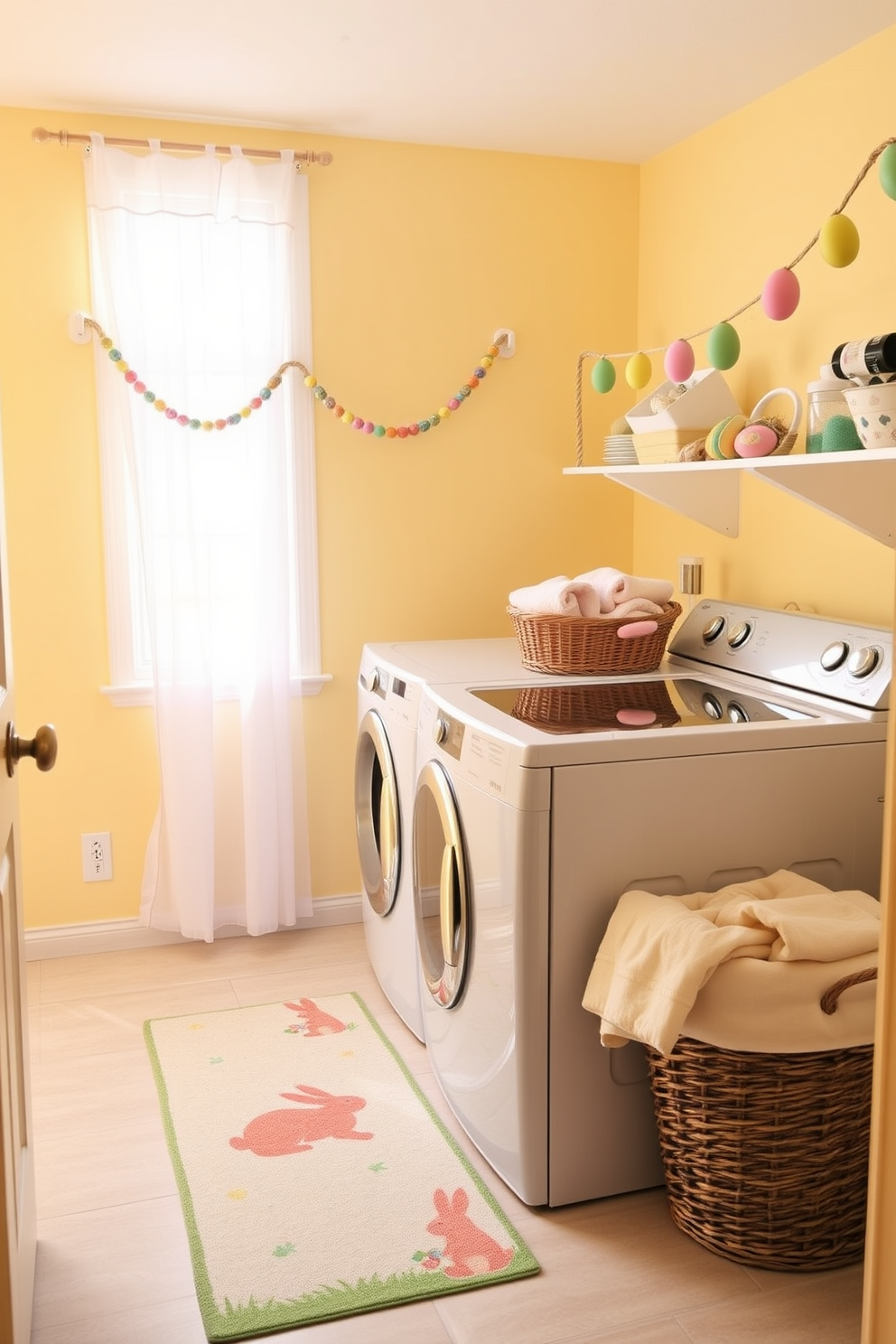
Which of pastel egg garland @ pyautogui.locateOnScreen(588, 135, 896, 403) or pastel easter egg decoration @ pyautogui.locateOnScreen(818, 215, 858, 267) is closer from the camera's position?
pastel egg garland @ pyautogui.locateOnScreen(588, 135, 896, 403)

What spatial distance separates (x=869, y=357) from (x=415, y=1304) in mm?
1634

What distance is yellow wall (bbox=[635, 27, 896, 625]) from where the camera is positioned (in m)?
2.45

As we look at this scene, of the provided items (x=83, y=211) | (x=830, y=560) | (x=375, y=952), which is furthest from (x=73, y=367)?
(x=830, y=560)

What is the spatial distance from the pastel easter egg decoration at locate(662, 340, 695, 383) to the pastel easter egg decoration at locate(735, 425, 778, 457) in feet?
1.10

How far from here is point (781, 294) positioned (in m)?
2.12

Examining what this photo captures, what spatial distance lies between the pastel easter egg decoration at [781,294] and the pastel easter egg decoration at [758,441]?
0.23 m

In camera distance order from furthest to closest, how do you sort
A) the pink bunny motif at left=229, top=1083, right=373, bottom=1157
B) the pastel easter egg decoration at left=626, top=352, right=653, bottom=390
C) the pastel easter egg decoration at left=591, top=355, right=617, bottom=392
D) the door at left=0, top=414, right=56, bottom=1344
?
the pastel easter egg decoration at left=591, top=355, right=617, bottom=392
the pastel easter egg decoration at left=626, top=352, right=653, bottom=390
the pink bunny motif at left=229, top=1083, right=373, bottom=1157
the door at left=0, top=414, right=56, bottom=1344

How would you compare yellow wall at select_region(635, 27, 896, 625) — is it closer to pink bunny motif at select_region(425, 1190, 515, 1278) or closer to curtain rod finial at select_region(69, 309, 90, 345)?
pink bunny motif at select_region(425, 1190, 515, 1278)

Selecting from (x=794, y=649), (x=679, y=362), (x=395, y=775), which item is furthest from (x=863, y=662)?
(x=395, y=775)

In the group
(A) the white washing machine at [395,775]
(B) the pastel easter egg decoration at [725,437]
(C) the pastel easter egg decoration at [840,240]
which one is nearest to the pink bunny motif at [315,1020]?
(A) the white washing machine at [395,775]

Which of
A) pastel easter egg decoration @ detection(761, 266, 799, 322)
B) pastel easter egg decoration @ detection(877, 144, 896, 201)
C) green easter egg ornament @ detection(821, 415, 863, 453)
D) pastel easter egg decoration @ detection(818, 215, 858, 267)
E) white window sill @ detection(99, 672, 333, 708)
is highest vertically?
pastel easter egg decoration @ detection(877, 144, 896, 201)

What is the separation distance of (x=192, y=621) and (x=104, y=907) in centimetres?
83

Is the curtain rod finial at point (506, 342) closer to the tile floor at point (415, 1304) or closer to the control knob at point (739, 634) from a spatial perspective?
the control knob at point (739, 634)

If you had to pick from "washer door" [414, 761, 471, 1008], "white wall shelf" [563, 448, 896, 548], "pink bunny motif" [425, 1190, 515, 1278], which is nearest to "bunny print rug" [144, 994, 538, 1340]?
"pink bunny motif" [425, 1190, 515, 1278]
